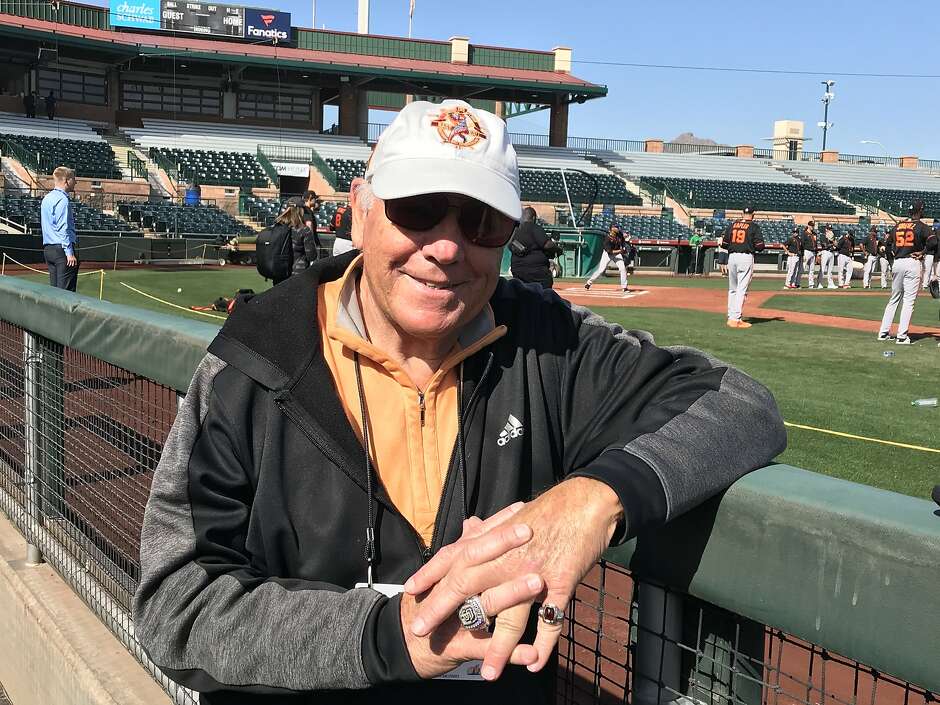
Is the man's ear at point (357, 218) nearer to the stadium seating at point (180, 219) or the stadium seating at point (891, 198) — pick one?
the stadium seating at point (180, 219)

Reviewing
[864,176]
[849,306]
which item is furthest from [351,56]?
[849,306]

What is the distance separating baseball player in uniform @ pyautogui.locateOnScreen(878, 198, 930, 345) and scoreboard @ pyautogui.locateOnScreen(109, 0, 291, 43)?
131ft

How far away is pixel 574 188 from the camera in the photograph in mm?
44375

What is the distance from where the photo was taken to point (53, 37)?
39.2 m

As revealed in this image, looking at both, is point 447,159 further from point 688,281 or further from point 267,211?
point 267,211

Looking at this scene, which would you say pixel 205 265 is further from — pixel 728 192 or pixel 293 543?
pixel 728 192

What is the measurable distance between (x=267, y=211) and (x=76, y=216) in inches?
304

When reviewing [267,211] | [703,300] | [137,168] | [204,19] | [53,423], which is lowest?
[703,300]

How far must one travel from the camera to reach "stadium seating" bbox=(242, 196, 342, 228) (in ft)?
106

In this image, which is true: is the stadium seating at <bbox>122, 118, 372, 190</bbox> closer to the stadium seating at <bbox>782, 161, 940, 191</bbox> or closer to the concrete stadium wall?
the stadium seating at <bbox>782, 161, 940, 191</bbox>

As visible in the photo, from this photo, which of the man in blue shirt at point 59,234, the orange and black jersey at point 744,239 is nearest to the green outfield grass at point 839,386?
the orange and black jersey at point 744,239

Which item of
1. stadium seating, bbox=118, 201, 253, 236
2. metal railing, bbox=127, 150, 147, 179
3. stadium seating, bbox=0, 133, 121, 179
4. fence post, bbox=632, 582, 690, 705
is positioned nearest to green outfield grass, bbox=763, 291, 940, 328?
fence post, bbox=632, 582, 690, 705

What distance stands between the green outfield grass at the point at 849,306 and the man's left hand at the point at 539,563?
15860mm

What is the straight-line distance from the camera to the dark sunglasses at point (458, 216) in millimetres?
1842
